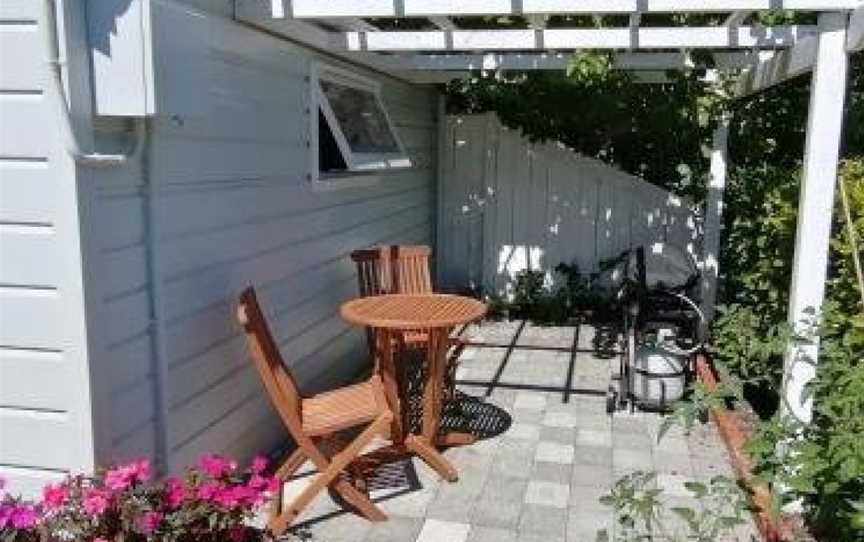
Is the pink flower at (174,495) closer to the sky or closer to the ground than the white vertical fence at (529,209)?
closer to the ground

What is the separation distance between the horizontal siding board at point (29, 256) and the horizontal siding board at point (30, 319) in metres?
0.04

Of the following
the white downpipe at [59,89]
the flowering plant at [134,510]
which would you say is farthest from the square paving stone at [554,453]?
the white downpipe at [59,89]

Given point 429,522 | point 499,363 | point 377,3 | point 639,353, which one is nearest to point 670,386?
point 639,353

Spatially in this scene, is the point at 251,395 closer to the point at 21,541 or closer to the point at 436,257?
the point at 21,541

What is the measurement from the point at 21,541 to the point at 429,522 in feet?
5.87

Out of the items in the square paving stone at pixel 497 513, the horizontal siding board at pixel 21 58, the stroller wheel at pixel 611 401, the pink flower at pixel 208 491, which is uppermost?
the horizontal siding board at pixel 21 58

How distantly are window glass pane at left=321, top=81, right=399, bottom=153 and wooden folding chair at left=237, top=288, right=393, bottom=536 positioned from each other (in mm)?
2029

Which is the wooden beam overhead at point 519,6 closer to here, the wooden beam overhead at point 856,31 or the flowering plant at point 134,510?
the wooden beam overhead at point 856,31

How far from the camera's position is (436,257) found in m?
8.52

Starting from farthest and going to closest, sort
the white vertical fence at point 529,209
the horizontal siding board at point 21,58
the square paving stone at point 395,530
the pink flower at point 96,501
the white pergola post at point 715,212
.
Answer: the white vertical fence at point 529,209
the white pergola post at point 715,212
the square paving stone at point 395,530
the horizontal siding board at point 21,58
the pink flower at point 96,501

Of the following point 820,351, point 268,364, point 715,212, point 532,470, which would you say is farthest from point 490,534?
point 715,212

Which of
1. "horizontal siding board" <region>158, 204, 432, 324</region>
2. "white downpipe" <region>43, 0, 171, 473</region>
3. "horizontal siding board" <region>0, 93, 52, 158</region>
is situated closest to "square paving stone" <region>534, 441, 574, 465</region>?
"horizontal siding board" <region>158, 204, 432, 324</region>

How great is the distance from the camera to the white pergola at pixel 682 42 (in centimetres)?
337

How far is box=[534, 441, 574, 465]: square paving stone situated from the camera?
4.31 metres
